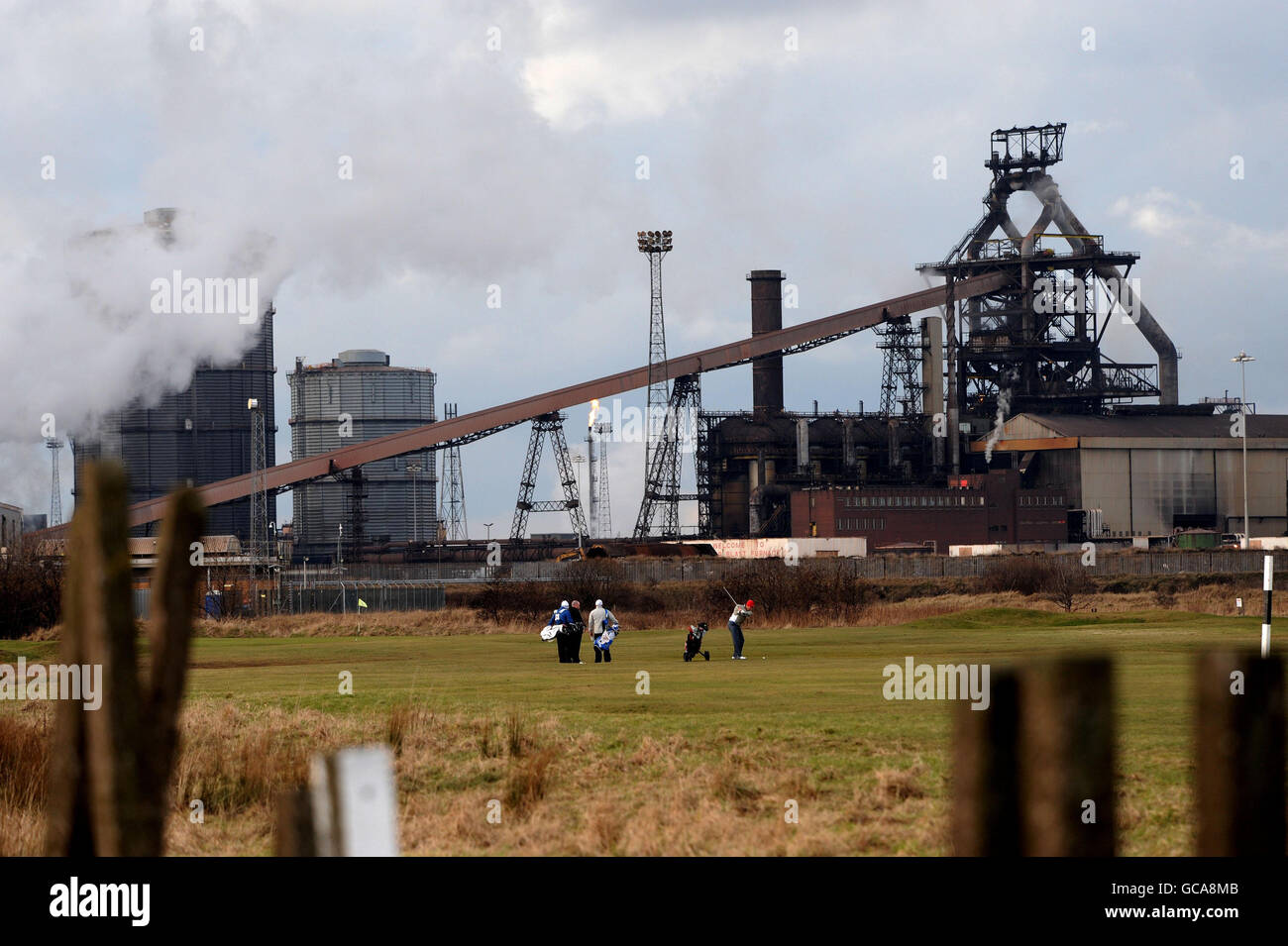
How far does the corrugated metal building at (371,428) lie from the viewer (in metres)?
113

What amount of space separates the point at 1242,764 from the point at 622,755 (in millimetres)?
13564

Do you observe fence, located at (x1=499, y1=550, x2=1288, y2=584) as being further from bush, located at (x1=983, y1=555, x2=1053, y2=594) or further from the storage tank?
the storage tank

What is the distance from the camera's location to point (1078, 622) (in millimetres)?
45250

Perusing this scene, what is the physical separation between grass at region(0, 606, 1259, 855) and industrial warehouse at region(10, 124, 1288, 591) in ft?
207

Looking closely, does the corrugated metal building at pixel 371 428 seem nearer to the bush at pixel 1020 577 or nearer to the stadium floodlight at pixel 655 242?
the stadium floodlight at pixel 655 242

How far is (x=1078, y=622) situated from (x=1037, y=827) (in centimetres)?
4408

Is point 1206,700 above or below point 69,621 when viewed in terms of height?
below

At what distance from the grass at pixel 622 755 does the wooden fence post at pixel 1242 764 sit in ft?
26.9

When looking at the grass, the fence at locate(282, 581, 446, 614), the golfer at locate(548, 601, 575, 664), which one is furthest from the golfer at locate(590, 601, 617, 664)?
the fence at locate(282, 581, 446, 614)

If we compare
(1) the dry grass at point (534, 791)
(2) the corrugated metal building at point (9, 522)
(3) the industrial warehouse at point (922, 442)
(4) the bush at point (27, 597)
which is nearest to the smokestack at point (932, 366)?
(3) the industrial warehouse at point (922, 442)
